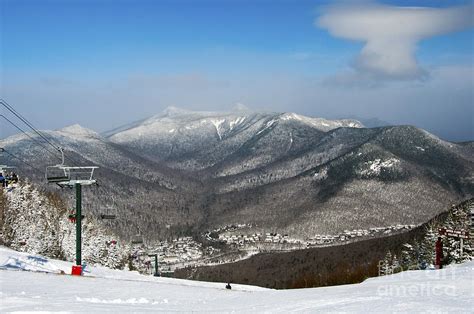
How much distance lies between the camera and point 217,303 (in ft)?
53.7

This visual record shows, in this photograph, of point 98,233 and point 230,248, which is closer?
point 98,233

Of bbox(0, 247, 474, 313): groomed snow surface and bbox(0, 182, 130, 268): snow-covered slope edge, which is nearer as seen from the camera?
bbox(0, 247, 474, 313): groomed snow surface

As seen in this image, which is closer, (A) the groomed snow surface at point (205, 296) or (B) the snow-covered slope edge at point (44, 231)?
(A) the groomed snow surface at point (205, 296)

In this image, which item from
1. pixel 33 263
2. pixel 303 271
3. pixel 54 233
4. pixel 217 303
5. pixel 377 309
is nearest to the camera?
pixel 377 309

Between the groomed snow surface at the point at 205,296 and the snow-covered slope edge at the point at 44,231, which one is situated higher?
the snow-covered slope edge at the point at 44,231

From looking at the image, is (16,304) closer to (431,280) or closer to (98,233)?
(431,280)

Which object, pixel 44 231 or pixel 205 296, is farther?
pixel 44 231

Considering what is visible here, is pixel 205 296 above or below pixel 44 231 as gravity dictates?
below

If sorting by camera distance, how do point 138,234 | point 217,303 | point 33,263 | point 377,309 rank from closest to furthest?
point 377,309
point 217,303
point 33,263
point 138,234

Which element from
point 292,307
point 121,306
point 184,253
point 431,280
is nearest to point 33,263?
point 121,306

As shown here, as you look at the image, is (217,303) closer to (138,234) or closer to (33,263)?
(33,263)

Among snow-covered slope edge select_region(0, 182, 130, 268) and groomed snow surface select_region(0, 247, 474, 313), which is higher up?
snow-covered slope edge select_region(0, 182, 130, 268)

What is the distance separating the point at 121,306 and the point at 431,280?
11.3 meters

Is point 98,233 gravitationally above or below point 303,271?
above
